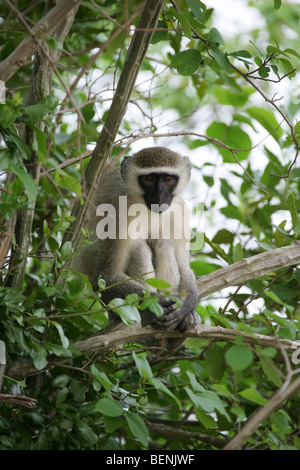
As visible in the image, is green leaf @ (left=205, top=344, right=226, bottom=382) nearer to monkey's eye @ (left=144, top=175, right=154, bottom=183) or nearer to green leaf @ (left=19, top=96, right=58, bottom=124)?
monkey's eye @ (left=144, top=175, right=154, bottom=183)

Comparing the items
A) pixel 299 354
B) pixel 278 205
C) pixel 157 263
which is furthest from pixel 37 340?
pixel 278 205

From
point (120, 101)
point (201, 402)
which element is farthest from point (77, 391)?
point (120, 101)

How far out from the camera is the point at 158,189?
3789 mm

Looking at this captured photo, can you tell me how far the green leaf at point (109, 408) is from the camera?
221 centimetres

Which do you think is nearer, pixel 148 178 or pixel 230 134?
pixel 148 178

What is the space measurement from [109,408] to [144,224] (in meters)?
1.86

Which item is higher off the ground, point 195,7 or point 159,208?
point 195,7

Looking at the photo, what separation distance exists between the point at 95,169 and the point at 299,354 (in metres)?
1.43

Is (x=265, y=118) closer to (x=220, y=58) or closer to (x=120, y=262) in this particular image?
(x=220, y=58)

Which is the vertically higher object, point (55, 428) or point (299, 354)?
point (299, 354)

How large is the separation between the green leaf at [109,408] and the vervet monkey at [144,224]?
4.47 ft

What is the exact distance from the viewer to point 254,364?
9.92 feet

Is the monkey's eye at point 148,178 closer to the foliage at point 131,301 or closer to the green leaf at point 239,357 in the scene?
the foliage at point 131,301
